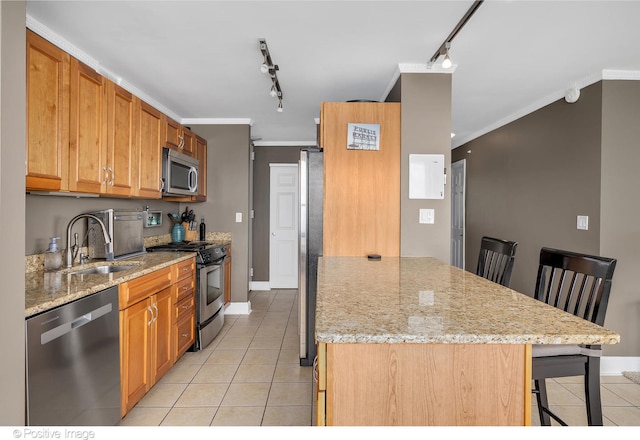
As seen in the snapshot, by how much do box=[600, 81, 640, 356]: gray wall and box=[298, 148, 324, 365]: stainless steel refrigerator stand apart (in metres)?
2.14

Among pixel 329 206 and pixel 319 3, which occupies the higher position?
pixel 319 3

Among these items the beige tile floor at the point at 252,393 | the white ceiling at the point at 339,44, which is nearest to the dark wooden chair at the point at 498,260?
the beige tile floor at the point at 252,393

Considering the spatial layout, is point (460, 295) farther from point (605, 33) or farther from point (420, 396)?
point (605, 33)

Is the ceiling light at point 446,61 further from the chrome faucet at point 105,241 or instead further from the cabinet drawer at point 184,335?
the cabinet drawer at point 184,335

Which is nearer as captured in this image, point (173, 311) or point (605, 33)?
point (605, 33)

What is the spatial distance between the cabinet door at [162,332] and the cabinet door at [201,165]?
5.46 ft

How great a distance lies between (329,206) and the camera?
2730 millimetres

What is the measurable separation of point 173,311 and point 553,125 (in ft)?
11.9

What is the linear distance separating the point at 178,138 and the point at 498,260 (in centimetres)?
300

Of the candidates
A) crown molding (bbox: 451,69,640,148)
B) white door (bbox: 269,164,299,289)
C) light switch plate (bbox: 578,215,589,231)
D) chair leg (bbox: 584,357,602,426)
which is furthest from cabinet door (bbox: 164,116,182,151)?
light switch plate (bbox: 578,215,589,231)

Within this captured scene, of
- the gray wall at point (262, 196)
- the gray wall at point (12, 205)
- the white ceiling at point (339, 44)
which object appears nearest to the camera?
the gray wall at point (12, 205)

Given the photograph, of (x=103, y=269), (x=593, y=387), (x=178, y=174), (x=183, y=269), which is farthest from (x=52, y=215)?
(x=593, y=387)

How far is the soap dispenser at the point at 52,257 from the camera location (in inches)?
80.0
